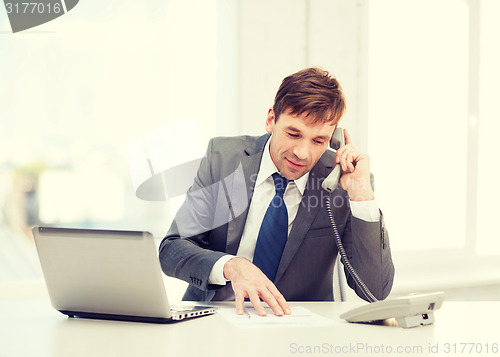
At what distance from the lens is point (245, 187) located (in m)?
1.76

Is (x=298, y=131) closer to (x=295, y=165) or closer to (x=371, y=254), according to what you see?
(x=295, y=165)

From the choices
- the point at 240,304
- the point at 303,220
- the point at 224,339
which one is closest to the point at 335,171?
the point at 303,220

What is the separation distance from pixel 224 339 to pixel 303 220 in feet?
2.38

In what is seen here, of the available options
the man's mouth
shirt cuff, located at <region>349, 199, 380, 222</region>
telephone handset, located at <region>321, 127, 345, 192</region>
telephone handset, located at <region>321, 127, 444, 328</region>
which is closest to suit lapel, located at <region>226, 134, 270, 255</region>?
the man's mouth

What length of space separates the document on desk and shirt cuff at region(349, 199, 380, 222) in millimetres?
405

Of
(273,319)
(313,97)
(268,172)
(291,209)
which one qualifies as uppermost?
(313,97)

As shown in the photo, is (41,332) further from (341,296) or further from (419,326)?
(341,296)

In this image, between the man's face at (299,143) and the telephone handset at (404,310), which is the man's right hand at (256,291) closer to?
the telephone handset at (404,310)

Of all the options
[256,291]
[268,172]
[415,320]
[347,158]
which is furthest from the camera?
[268,172]

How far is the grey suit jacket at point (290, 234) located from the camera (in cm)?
159

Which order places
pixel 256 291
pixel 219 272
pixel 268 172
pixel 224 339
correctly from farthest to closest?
pixel 268 172 < pixel 219 272 < pixel 256 291 < pixel 224 339

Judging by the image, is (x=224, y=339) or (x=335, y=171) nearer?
(x=224, y=339)

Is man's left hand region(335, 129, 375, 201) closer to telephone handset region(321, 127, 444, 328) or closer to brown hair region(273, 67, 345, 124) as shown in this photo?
brown hair region(273, 67, 345, 124)

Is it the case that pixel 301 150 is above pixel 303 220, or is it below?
above
